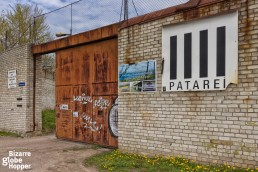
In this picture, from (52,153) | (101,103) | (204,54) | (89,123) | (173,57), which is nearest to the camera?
(204,54)

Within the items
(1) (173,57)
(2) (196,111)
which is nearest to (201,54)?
(1) (173,57)

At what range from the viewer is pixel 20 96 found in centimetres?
1163

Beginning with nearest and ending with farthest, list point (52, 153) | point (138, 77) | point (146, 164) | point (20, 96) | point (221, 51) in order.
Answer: point (221, 51), point (146, 164), point (138, 77), point (52, 153), point (20, 96)

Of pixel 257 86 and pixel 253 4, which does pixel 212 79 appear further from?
pixel 253 4

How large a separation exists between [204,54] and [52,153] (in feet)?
14.9

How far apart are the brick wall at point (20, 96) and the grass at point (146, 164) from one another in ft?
17.6

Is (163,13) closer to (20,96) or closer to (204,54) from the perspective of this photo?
(204,54)

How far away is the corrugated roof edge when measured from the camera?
5899 mm

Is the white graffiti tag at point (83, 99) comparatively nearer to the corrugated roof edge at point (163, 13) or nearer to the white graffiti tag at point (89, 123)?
the white graffiti tag at point (89, 123)

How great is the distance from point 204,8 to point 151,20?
4.35ft

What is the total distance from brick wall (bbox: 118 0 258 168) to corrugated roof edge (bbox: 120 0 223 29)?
0.27 ft

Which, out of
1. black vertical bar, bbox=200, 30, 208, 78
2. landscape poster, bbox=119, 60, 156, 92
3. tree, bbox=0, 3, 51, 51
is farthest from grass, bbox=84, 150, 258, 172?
tree, bbox=0, 3, 51, 51

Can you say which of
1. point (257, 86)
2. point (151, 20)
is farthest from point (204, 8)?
point (257, 86)

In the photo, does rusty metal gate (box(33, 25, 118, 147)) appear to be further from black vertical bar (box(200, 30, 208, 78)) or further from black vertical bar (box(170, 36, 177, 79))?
black vertical bar (box(200, 30, 208, 78))
